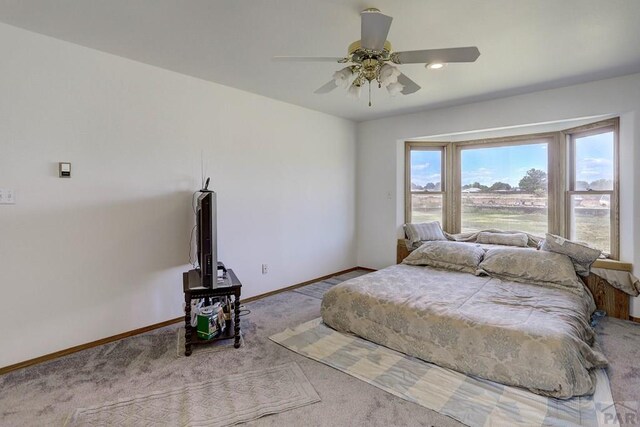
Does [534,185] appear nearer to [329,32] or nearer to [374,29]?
[329,32]

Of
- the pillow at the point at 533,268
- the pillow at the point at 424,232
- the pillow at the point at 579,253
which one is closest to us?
the pillow at the point at 533,268

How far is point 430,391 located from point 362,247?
10.9 ft

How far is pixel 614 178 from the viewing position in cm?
341

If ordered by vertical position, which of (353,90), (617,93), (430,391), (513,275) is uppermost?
(617,93)

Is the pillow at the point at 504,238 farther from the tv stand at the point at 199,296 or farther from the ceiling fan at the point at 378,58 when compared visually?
the tv stand at the point at 199,296

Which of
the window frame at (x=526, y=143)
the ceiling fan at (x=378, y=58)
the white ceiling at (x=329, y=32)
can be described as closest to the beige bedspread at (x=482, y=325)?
the window frame at (x=526, y=143)

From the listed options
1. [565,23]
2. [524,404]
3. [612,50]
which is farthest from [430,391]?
[612,50]

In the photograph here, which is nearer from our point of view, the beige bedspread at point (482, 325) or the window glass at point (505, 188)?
the beige bedspread at point (482, 325)

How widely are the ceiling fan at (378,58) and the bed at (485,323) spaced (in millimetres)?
1692

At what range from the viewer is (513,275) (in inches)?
128

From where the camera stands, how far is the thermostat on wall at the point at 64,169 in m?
2.51

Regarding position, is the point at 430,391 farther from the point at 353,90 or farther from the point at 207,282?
the point at 353,90

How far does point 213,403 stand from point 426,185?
412cm

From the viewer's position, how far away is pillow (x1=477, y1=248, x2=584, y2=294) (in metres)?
2.99
